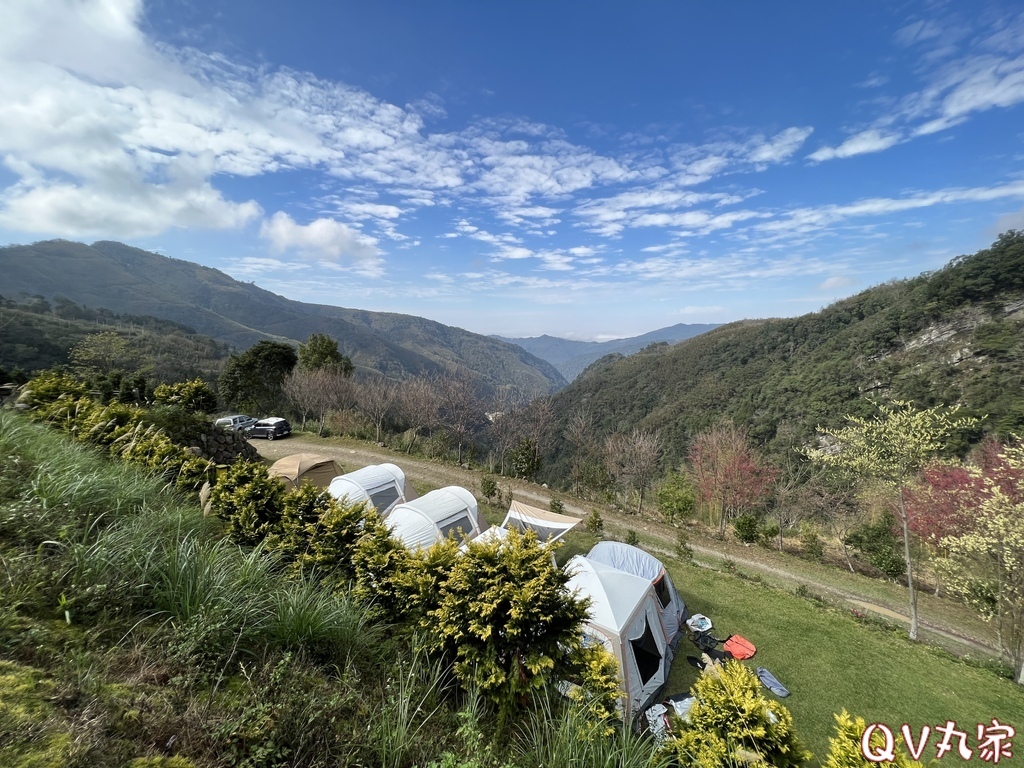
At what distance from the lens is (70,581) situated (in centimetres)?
234

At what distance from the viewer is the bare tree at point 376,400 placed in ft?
84.5

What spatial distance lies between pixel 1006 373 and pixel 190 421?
192ft

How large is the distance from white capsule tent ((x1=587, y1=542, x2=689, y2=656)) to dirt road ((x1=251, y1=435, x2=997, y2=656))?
4684 mm

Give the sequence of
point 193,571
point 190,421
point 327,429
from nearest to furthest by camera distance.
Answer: point 193,571 < point 190,421 < point 327,429

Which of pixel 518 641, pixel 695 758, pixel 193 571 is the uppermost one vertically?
pixel 193 571

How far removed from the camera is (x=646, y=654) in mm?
7254

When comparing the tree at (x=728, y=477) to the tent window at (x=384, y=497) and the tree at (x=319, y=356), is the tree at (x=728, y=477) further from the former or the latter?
the tree at (x=319, y=356)

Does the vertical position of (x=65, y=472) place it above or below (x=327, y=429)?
above

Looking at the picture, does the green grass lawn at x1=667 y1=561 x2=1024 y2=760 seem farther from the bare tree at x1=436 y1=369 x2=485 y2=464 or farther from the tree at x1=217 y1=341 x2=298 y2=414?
the tree at x1=217 y1=341 x2=298 y2=414

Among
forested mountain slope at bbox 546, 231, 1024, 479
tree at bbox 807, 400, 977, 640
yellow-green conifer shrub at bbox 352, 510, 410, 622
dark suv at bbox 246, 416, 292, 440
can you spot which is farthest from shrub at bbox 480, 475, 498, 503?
forested mountain slope at bbox 546, 231, 1024, 479

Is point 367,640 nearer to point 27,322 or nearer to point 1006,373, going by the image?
point 1006,373

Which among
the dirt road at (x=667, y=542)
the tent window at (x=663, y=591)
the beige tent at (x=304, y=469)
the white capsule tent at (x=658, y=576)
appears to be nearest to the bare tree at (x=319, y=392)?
the dirt road at (x=667, y=542)

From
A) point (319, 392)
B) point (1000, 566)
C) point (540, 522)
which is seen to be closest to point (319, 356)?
point (319, 392)

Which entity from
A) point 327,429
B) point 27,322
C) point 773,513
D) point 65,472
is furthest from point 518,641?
point 27,322
